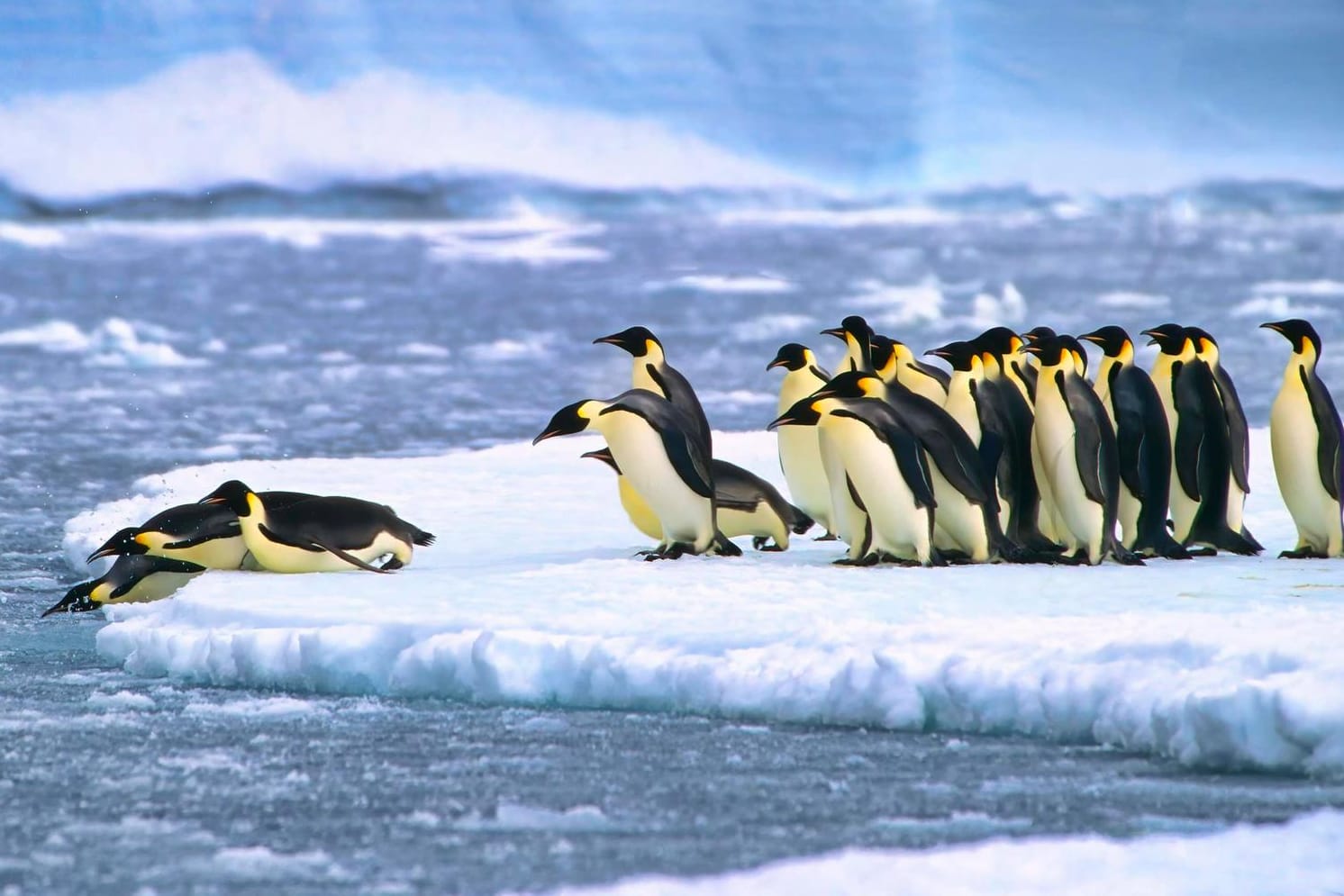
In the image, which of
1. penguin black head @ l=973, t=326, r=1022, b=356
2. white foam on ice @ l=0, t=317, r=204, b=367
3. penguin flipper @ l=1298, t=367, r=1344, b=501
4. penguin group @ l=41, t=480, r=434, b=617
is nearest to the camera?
penguin group @ l=41, t=480, r=434, b=617

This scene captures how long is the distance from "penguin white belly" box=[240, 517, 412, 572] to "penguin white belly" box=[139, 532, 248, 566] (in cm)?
6

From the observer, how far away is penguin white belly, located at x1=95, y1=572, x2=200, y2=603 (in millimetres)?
5258

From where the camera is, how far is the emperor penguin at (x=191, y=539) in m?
5.13

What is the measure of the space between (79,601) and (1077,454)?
3.00 metres

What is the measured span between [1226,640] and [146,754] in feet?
7.20

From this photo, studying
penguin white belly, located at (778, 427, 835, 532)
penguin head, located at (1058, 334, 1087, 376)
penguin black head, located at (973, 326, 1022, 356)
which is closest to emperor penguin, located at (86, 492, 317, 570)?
penguin white belly, located at (778, 427, 835, 532)

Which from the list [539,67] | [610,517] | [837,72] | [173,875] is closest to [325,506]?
[610,517]

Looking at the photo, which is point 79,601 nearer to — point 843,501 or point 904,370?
point 843,501

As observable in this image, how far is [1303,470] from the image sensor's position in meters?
Result: 5.30

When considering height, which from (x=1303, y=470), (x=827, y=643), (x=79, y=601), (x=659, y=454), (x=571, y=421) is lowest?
(x=827, y=643)

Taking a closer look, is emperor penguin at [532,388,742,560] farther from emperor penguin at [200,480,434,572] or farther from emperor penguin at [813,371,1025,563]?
emperor penguin at [200,480,434,572]

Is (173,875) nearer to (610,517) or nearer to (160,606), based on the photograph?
(160,606)

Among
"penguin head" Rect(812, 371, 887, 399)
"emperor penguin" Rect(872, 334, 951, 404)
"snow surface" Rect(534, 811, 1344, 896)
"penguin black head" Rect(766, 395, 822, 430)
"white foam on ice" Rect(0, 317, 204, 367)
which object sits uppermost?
"white foam on ice" Rect(0, 317, 204, 367)

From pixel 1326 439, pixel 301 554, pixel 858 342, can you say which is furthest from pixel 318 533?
pixel 1326 439
